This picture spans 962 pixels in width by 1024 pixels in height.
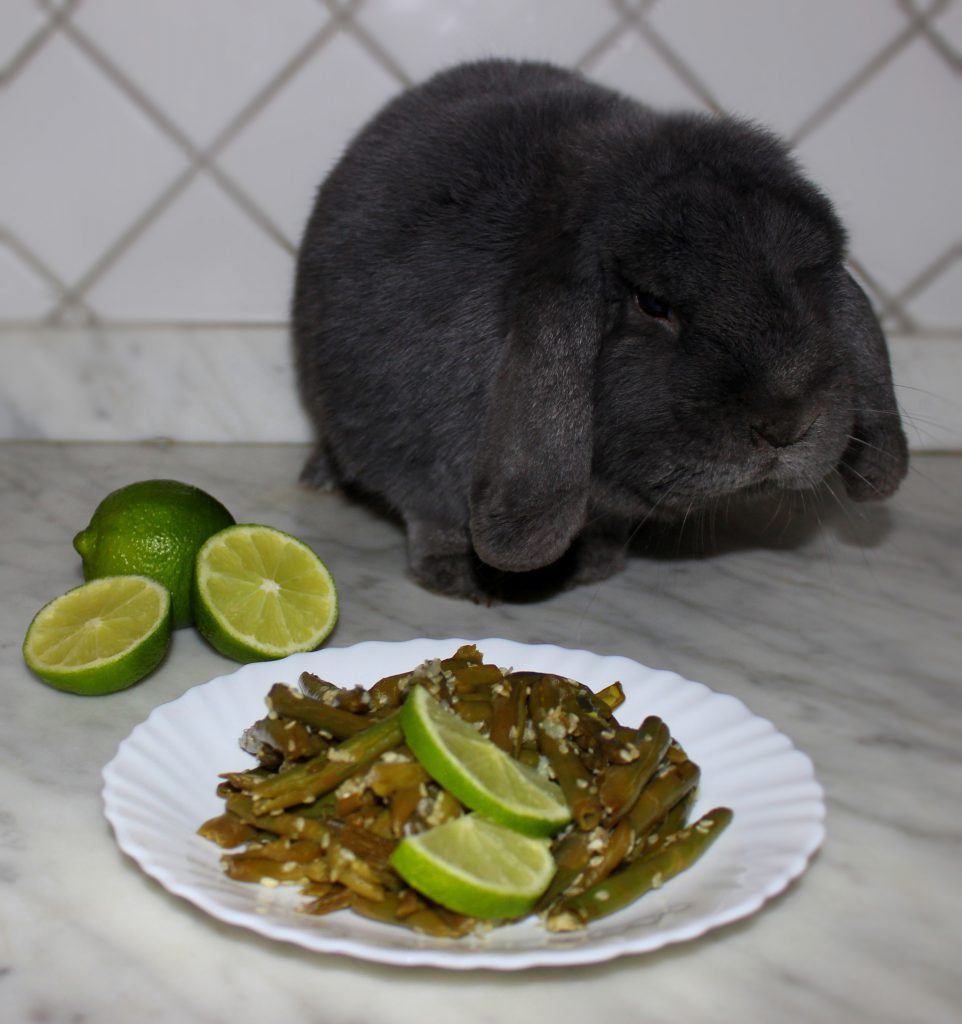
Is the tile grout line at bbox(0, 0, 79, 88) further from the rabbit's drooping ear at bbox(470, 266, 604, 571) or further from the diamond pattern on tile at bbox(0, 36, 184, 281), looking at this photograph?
the rabbit's drooping ear at bbox(470, 266, 604, 571)

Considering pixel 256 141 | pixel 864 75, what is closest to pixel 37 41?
pixel 256 141

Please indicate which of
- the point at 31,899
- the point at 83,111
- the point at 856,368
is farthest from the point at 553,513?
the point at 83,111

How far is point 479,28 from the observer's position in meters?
2.08

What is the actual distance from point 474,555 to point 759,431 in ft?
1.50

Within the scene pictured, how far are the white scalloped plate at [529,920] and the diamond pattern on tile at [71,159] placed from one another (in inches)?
42.5

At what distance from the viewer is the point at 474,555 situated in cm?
175

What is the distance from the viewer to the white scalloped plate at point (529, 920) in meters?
0.95

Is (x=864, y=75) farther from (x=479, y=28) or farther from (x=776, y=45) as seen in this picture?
(x=479, y=28)

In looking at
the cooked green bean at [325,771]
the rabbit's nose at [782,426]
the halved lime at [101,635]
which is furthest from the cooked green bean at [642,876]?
the halved lime at [101,635]

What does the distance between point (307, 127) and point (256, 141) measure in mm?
82

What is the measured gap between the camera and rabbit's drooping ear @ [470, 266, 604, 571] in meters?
1.46

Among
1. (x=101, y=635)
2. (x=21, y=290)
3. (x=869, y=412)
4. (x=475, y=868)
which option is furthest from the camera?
(x=21, y=290)

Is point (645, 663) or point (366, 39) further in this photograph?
point (366, 39)

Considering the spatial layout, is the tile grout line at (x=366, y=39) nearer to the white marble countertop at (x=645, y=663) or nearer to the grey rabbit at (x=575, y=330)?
the grey rabbit at (x=575, y=330)
